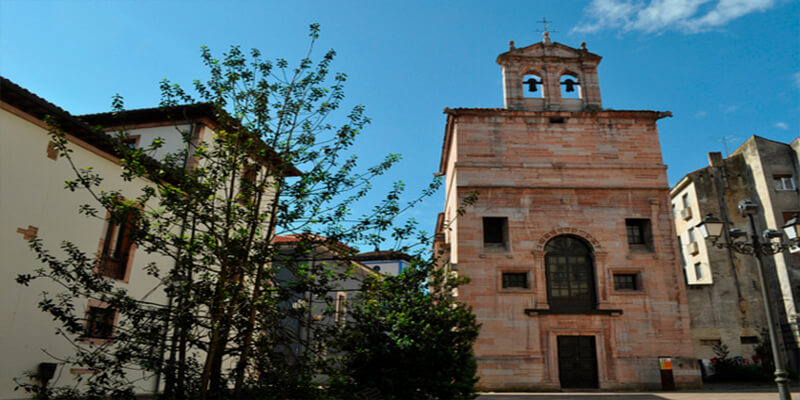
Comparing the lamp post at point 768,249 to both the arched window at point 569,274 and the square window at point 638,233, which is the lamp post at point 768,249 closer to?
the arched window at point 569,274

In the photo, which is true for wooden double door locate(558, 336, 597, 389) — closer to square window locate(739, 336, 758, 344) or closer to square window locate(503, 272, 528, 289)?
square window locate(503, 272, 528, 289)

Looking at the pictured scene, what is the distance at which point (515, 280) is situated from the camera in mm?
19969

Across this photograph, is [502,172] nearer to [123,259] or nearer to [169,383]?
[123,259]

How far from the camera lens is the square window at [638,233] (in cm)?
2070

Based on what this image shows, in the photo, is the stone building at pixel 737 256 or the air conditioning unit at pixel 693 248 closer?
the stone building at pixel 737 256

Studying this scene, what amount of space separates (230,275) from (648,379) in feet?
58.5

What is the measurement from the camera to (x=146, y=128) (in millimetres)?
18359

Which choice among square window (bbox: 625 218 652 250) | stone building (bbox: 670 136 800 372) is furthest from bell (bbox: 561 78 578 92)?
stone building (bbox: 670 136 800 372)

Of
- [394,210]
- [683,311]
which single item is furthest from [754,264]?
[394,210]

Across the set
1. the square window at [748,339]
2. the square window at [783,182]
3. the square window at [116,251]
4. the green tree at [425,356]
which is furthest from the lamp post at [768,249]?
the square window at [783,182]

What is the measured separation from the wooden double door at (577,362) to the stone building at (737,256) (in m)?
8.96

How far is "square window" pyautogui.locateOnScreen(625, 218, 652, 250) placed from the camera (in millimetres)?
20703

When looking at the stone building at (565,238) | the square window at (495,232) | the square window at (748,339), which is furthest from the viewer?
the square window at (748,339)

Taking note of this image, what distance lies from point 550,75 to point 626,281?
31.8ft
